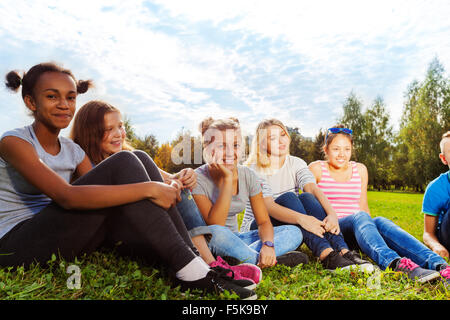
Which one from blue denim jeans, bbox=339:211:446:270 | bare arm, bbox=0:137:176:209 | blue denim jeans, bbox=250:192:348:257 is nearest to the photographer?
bare arm, bbox=0:137:176:209

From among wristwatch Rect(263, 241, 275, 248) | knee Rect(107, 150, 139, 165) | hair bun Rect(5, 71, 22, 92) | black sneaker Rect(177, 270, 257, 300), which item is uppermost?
hair bun Rect(5, 71, 22, 92)

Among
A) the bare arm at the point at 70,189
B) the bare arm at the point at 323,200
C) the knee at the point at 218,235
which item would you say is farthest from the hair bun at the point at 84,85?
the bare arm at the point at 323,200

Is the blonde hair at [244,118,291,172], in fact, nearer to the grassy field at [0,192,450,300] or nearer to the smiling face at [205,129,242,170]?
the smiling face at [205,129,242,170]

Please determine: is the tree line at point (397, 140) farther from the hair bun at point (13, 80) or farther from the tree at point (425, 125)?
the hair bun at point (13, 80)

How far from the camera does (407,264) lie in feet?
10.6

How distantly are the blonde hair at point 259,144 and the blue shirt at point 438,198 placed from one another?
1.82 metres

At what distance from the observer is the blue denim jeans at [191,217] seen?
3.25m

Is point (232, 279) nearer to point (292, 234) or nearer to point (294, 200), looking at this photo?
point (292, 234)

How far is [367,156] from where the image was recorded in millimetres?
38156

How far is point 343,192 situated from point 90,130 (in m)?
3.09

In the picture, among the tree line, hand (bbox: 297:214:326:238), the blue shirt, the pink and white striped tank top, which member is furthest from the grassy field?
the tree line

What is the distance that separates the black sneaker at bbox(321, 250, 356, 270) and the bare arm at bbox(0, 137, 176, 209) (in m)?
1.92

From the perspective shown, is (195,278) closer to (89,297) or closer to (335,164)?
(89,297)

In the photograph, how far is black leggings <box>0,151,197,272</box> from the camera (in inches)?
96.3
